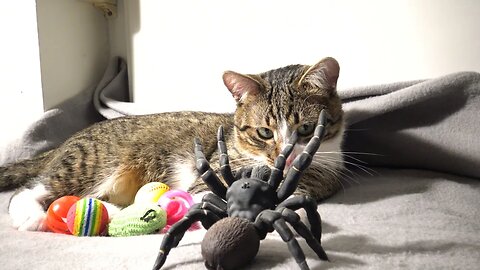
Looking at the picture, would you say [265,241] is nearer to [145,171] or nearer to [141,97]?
[145,171]

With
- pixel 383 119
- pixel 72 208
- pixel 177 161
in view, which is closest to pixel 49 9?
pixel 177 161

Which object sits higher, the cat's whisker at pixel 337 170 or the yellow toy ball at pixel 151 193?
the cat's whisker at pixel 337 170

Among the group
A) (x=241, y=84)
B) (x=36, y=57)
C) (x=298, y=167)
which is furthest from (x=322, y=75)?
(x=36, y=57)

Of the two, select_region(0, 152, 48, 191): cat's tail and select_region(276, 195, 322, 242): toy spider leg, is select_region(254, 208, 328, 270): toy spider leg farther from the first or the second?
select_region(0, 152, 48, 191): cat's tail

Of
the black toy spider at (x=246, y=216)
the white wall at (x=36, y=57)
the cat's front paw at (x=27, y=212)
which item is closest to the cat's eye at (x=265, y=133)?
the black toy spider at (x=246, y=216)

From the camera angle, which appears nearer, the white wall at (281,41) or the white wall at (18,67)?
the white wall at (281,41)

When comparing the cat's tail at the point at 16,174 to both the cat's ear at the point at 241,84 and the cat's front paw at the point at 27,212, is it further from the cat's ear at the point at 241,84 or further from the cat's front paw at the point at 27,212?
the cat's ear at the point at 241,84
